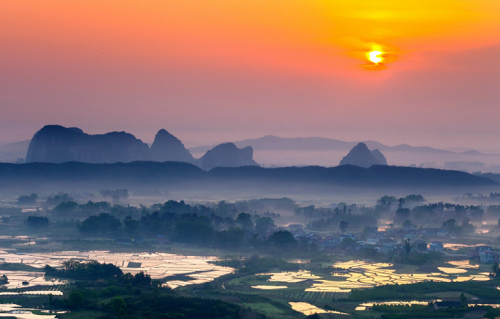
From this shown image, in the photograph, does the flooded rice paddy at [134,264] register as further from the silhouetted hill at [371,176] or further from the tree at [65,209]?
the silhouetted hill at [371,176]

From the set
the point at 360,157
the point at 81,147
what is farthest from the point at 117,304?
the point at 81,147

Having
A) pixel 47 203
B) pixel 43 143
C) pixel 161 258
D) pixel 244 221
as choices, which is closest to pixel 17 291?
pixel 161 258

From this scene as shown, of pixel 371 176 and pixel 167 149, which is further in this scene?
pixel 167 149

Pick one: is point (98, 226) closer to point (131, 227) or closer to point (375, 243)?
point (131, 227)

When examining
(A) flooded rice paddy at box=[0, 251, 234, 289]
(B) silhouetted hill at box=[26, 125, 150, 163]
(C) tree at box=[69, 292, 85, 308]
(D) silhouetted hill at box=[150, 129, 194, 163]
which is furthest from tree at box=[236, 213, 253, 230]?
(D) silhouetted hill at box=[150, 129, 194, 163]

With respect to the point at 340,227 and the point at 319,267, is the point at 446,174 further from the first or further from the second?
the point at 319,267

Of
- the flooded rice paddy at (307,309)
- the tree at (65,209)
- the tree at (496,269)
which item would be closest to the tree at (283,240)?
the tree at (496,269)
